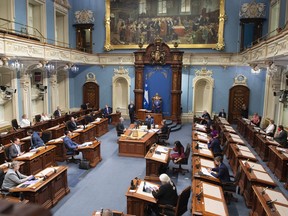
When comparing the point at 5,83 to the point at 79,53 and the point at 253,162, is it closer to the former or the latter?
the point at 79,53

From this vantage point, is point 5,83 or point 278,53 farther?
point 5,83

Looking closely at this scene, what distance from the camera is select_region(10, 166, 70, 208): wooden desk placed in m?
5.95

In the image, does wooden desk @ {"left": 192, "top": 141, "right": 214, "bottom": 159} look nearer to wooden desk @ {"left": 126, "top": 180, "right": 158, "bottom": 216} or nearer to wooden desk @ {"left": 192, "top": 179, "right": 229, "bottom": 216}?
wooden desk @ {"left": 192, "top": 179, "right": 229, "bottom": 216}

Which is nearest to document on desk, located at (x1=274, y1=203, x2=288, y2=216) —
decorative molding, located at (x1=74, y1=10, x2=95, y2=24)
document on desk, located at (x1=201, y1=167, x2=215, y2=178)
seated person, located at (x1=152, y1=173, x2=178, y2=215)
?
document on desk, located at (x1=201, y1=167, x2=215, y2=178)

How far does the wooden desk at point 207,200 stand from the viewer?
5023mm

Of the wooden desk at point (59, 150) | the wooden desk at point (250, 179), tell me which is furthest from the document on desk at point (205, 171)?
the wooden desk at point (59, 150)

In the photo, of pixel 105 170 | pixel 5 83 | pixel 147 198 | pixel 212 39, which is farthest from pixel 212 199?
pixel 212 39

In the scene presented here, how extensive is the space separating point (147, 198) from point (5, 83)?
1141cm

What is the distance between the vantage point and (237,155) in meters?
8.53

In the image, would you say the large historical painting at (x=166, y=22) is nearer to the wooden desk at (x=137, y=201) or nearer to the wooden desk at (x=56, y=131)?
the wooden desk at (x=56, y=131)

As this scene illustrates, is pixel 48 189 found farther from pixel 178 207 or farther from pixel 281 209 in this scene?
pixel 281 209

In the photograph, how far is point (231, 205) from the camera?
6863mm

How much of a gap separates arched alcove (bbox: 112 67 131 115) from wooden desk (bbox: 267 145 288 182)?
11823 millimetres

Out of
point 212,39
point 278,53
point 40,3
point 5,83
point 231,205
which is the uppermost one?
point 40,3
